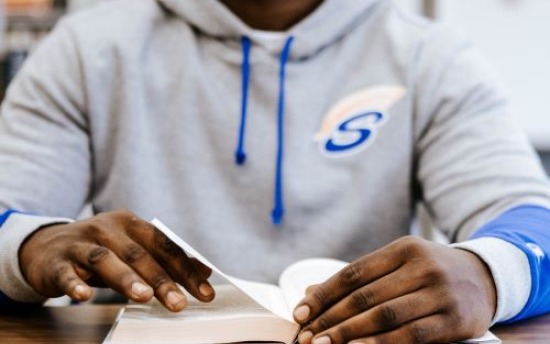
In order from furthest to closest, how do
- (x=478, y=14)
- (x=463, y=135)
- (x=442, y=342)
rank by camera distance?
(x=478, y=14) → (x=463, y=135) → (x=442, y=342)

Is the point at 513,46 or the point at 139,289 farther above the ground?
the point at 139,289

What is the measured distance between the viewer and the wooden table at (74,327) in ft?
2.46

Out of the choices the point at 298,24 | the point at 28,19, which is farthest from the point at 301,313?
the point at 28,19

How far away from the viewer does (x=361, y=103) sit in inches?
45.7

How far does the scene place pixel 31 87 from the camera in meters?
1.13

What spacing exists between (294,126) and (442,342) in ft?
1.71

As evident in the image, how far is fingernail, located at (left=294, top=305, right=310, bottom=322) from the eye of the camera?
2.20ft

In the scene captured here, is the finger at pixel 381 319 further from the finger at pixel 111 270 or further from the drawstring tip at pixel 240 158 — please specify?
the drawstring tip at pixel 240 158

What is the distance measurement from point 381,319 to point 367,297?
0.9 inches

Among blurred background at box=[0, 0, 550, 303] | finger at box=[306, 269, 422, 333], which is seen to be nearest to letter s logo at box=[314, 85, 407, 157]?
finger at box=[306, 269, 422, 333]

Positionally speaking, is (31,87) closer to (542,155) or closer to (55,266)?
(55,266)

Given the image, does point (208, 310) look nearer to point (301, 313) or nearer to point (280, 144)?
point (301, 313)

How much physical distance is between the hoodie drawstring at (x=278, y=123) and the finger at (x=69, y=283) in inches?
16.5

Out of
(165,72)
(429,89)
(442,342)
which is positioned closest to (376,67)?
(429,89)
